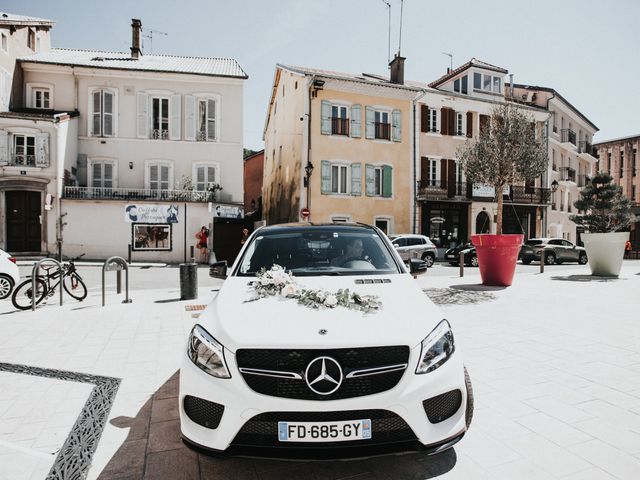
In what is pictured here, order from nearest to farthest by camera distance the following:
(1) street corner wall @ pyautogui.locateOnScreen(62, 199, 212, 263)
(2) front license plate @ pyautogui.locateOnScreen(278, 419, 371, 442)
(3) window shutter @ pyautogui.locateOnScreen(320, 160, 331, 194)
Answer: (2) front license plate @ pyautogui.locateOnScreen(278, 419, 371, 442), (1) street corner wall @ pyautogui.locateOnScreen(62, 199, 212, 263), (3) window shutter @ pyautogui.locateOnScreen(320, 160, 331, 194)

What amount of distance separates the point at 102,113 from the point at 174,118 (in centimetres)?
376

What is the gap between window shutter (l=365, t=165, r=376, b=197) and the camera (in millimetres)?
25234

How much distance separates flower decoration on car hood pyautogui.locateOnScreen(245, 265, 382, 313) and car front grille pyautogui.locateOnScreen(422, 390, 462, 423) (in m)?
0.67

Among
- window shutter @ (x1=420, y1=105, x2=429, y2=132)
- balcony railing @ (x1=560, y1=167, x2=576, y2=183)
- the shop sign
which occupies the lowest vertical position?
the shop sign

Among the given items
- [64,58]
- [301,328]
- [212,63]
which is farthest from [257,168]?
[301,328]

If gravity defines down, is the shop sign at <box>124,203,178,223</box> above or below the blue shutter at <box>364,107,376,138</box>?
below

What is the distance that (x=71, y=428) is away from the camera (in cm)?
313

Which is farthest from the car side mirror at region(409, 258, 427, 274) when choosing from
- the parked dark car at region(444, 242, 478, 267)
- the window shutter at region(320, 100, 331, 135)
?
the window shutter at region(320, 100, 331, 135)

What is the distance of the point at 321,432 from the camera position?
84.4 inches

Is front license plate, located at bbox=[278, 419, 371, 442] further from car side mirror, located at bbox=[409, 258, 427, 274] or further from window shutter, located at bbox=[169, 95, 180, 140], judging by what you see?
window shutter, located at bbox=[169, 95, 180, 140]

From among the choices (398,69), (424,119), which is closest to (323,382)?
(424,119)

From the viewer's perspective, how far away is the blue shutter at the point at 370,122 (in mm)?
25375

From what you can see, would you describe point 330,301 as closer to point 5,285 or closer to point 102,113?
point 5,285

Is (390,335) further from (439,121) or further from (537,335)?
(439,121)
